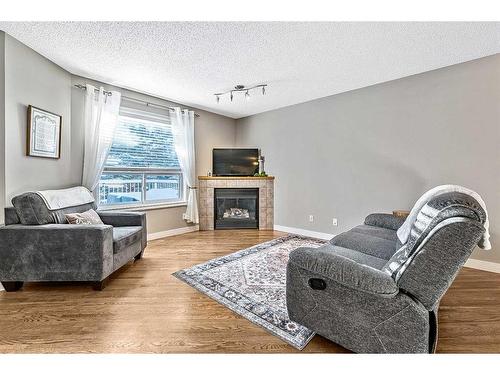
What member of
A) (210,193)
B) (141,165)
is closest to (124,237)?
(141,165)

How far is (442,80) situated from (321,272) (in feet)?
10.0

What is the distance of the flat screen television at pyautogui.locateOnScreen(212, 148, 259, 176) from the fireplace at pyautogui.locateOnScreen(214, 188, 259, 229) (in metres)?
0.38

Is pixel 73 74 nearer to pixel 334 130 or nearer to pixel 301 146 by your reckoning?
pixel 301 146

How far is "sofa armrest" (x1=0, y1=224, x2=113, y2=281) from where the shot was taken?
2.08 m

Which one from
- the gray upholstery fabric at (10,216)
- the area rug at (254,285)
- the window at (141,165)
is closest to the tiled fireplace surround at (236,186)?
the window at (141,165)

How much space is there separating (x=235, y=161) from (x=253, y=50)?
8.61 feet

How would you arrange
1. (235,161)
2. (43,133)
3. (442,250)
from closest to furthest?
1. (442,250)
2. (43,133)
3. (235,161)

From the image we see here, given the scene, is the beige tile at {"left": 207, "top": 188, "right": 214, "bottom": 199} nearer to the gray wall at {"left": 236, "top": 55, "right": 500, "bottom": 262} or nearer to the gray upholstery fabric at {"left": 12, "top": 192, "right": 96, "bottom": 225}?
the gray wall at {"left": 236, "top": 55, "right": 500, "bottom": 262}

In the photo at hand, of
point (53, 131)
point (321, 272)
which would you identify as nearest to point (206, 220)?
point (53, 131)

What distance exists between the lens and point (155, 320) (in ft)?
5.65

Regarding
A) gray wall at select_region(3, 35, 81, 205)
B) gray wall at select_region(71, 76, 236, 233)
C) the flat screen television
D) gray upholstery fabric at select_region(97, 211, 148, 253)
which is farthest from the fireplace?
gray wall at select_region(3, 35, 81, 205)

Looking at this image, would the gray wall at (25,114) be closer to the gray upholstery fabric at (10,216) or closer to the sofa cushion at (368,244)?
the gray upholstery fabric at (10,216)

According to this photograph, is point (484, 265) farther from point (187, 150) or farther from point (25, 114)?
point (25, 114)
